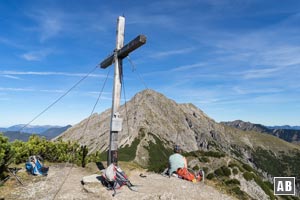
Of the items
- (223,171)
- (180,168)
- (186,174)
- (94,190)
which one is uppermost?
(180,168)

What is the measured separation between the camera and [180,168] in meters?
18.9

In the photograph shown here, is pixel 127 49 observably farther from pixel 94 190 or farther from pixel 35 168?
pixel 35 168

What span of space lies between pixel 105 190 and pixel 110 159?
11.1 feet

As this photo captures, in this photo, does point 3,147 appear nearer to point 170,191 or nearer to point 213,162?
point 170,191

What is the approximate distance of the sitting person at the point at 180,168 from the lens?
1847 centimetres

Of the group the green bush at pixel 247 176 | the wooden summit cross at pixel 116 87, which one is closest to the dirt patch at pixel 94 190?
the wooden summit cross at pixel 116 87

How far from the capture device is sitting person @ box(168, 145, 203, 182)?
1847cm

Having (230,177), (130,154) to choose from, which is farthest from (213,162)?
(130,154)

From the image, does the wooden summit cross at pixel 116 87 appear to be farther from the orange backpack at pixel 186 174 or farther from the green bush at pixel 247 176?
the green bush at pixel 247 176

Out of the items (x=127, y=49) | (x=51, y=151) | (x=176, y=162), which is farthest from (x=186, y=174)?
(x=51, y=151)

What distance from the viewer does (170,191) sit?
15.4 meters

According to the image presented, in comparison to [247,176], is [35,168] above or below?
above

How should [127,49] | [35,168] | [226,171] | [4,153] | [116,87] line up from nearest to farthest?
[4,153]
[127,49]
[35,168]
[116,87]
[226,171]

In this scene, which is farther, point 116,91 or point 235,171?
point 235,171
